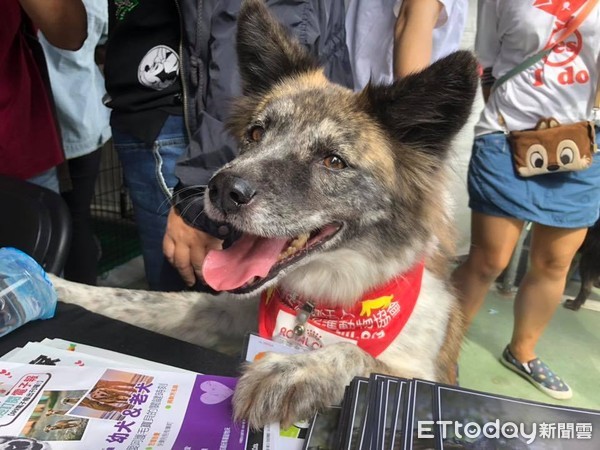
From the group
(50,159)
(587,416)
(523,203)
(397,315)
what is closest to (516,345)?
(523,203)

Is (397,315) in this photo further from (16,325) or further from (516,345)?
(516,345)

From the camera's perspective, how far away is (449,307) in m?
1.61

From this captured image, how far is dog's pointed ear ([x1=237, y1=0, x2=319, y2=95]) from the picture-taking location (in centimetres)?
148

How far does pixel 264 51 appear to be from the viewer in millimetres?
1596

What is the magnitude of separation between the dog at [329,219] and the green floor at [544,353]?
155 centimetres

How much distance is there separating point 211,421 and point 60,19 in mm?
1399

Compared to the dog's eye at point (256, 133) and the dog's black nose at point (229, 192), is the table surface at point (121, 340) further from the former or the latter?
the dog's eye at point (256, 133)

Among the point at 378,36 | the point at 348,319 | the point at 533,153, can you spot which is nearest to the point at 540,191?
the point at 533,153

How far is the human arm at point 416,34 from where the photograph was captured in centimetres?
170

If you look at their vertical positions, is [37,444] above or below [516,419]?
below

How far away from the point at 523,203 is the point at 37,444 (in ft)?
7.52

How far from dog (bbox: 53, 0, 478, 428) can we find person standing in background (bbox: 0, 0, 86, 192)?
597 mm

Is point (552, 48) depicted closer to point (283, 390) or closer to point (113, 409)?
point (283, 390)

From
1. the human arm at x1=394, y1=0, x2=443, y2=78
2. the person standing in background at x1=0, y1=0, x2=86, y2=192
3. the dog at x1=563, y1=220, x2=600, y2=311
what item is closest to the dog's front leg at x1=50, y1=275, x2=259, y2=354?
the person standing in background at x1=0, y1=0, x2=86, y2=192
